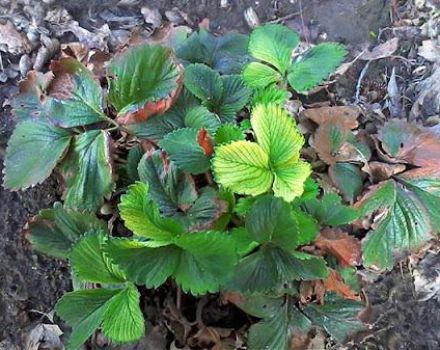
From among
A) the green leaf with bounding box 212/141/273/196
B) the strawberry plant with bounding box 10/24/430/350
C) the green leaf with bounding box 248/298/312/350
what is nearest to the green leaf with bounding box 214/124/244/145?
→ the strawberry plant with bounding box 10/24/430/350

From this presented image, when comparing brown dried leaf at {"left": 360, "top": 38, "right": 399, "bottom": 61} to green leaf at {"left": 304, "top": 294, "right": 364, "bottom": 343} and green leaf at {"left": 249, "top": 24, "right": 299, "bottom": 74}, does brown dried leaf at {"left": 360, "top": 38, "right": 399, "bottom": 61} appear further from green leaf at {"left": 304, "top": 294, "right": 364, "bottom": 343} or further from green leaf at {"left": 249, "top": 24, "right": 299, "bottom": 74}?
green leaf at {"left": 304, "top": 294, "right": 364, "bottom": 343}

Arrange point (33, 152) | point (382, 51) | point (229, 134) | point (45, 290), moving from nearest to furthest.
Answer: point (229, 134) → point (33, 152) → point (45, 290) → point (382, 51)

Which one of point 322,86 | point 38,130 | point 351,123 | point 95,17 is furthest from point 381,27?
point 38,130

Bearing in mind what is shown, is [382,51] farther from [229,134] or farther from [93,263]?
[93,263]

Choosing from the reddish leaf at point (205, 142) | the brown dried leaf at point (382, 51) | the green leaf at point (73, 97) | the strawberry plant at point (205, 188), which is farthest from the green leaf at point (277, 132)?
→ the brown dried leaf at point (382, 51)

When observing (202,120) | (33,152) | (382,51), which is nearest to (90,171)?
(33,152)

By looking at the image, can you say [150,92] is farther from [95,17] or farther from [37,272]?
[95,17]

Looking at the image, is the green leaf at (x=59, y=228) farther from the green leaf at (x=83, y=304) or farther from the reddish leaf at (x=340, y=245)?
the reddish leaf at (x=340, y=245)
